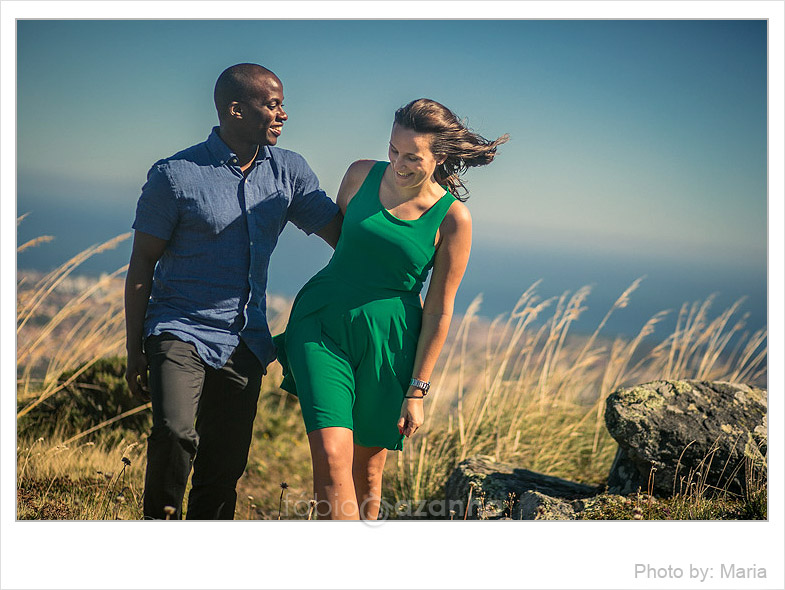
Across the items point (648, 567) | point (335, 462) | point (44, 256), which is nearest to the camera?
point (335, 462)

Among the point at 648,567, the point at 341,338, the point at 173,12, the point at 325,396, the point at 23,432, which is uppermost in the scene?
the point at 173,12

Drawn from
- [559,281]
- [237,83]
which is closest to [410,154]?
[237,83]

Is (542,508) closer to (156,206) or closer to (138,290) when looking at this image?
(138,290)

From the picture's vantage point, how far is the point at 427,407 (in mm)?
5473

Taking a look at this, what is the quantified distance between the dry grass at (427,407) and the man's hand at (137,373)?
114cm

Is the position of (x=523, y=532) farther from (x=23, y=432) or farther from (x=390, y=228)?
(x=23, y=432)

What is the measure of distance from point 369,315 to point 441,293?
305 mm

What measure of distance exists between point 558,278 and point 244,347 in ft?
64.2

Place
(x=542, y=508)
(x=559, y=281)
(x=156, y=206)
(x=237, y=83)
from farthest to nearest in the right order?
(x=559, y=281), (x=542, y=508), (x=237, y=83), (x=156, y=206)

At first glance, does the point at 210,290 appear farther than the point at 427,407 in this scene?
No

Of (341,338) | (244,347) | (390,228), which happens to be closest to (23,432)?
(244,347)

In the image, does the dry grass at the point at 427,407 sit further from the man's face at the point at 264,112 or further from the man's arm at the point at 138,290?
the man's face at the point at 264,112

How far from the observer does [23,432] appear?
473cm

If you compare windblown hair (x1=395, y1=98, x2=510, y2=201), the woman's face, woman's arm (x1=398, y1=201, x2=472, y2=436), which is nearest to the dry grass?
woman's arm (x1=398, y1=201, x2=472, y2=436)
